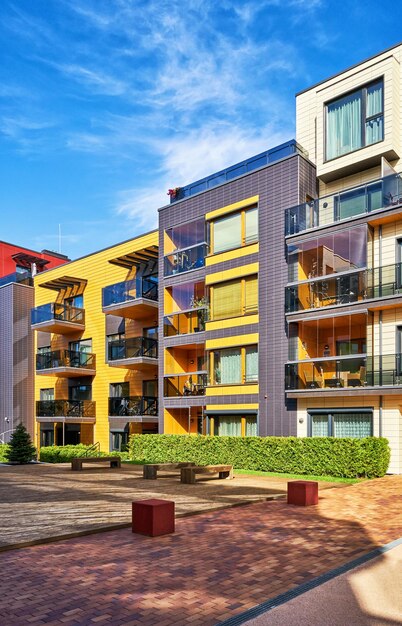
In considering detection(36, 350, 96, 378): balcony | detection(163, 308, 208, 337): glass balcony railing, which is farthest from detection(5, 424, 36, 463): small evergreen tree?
detection(163, 308, 208, 337): glass balcony railing

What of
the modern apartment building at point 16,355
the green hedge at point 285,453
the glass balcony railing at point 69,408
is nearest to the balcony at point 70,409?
the glass balcony railing at point 69,408

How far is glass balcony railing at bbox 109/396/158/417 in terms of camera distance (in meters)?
28.6

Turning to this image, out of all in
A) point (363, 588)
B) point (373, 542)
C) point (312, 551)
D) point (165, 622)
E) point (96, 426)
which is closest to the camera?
point (165, 622)

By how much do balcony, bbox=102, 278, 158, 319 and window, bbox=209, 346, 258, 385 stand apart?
5136mm

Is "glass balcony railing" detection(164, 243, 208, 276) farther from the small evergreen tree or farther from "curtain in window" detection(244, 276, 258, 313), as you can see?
the small evergreen tree

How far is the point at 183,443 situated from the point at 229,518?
41.6 ft

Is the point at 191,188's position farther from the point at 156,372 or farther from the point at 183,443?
the point at 183,443

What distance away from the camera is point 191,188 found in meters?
28.4

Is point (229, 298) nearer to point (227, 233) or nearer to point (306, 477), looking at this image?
point (227, 233)

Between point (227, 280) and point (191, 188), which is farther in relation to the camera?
Answer: point (191, 188)

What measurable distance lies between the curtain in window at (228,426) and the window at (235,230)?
7685mm

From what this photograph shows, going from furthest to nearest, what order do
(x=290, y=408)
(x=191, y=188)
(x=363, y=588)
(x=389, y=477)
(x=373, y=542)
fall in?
(x=191, y=188) → (x=290, y=408) → (x=389, y=477) → (x=373, y=542) → (x=363, y=588)

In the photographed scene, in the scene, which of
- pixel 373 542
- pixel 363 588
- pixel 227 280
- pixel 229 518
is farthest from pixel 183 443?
pixel 363 588

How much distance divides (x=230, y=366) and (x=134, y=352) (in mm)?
6253
